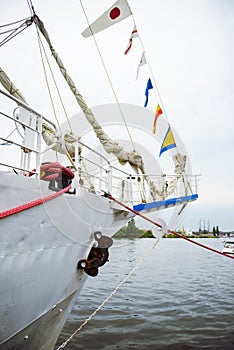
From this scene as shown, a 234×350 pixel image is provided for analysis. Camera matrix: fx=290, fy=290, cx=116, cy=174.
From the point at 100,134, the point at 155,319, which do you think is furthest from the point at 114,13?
the point at 155,319

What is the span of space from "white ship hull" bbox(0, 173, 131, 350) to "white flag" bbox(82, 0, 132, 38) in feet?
13.7

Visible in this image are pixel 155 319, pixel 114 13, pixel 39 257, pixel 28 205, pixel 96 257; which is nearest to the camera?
pixel 28 205

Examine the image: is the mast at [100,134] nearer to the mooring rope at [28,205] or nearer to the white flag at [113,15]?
the white flag at [113,15]

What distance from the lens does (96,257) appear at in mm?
4871

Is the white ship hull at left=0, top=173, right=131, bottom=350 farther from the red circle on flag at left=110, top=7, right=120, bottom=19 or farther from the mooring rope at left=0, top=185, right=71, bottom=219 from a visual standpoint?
the red circle on flag at left=110, top=7, right=120, bottom=19

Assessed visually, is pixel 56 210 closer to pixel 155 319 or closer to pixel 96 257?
pixel 96 257

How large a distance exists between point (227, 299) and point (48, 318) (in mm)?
9125

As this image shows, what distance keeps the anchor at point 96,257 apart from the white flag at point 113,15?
15.3 ft

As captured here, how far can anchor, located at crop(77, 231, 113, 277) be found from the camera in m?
4.73

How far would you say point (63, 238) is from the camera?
155 inches

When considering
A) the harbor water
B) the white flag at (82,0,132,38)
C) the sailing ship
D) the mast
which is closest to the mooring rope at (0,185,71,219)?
the sailing ship

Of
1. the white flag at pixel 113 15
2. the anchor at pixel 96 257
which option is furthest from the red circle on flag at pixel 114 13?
the anchor at pixel 96 257

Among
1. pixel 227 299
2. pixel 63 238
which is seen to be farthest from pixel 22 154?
pixel 227 299

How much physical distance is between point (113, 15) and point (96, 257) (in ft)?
17.1
